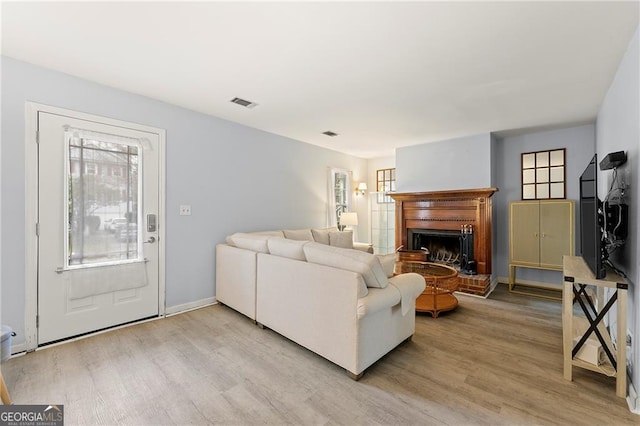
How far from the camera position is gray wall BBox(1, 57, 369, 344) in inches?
94.6

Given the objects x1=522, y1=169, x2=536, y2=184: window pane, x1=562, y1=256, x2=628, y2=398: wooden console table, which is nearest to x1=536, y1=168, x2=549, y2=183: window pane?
x1=522, y1=169, x2=536, y2=184: window pane

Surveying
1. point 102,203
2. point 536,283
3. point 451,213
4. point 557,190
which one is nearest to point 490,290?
point 536,283

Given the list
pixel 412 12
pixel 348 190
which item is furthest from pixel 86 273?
pixel 348 190

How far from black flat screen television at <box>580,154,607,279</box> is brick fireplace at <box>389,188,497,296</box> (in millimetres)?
1989

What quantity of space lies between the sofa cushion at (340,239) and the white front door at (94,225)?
2784mm

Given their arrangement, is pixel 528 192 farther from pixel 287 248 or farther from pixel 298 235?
pixel 287 248

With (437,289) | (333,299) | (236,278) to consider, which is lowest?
(437,289)

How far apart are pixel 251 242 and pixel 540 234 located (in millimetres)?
4242

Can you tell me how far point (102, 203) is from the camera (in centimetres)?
285

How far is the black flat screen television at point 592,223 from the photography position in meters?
1.92

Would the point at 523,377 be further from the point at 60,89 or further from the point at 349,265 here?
the point at 60,89

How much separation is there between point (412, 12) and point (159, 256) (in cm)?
340

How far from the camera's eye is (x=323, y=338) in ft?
7.41

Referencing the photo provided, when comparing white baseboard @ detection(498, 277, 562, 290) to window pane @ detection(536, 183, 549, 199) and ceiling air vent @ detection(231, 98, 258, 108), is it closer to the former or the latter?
window pane @ detection(536, 183, 549, 199)
